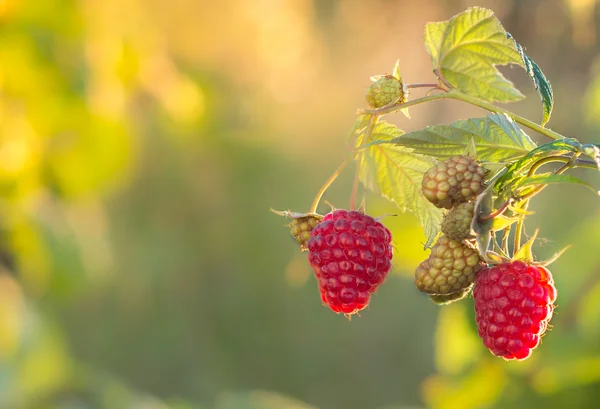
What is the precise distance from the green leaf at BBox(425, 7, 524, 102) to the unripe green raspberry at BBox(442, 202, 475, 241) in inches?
7.9

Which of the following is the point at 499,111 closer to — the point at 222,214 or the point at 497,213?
the point at 497,213

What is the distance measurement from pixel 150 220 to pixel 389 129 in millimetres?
5883

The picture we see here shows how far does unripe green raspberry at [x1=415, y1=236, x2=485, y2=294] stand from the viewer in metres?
0.80

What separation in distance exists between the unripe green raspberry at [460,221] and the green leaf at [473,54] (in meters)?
0.20

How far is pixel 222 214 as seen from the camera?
21.7ft

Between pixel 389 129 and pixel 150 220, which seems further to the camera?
pixel 150 220

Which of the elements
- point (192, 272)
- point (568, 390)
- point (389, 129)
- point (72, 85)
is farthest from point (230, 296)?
point (389, 129)

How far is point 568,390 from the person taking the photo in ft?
7.00

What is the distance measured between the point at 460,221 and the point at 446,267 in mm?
56

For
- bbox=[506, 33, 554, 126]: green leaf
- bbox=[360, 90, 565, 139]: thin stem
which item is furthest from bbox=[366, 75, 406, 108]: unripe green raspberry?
bbox=[506, 33, 554, 126]: green leaf

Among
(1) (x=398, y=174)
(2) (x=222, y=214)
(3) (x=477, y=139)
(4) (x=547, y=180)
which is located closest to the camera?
(4) (x=547, y=180)

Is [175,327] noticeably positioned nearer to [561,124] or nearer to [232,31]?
[232,31]

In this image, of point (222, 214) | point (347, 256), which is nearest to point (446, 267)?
point (347, 256)

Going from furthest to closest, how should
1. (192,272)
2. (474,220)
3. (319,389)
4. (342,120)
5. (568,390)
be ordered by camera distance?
1. (342,120)
2. (192,272)
3. (319,389)
4. (568,390)
5. (474,220)
